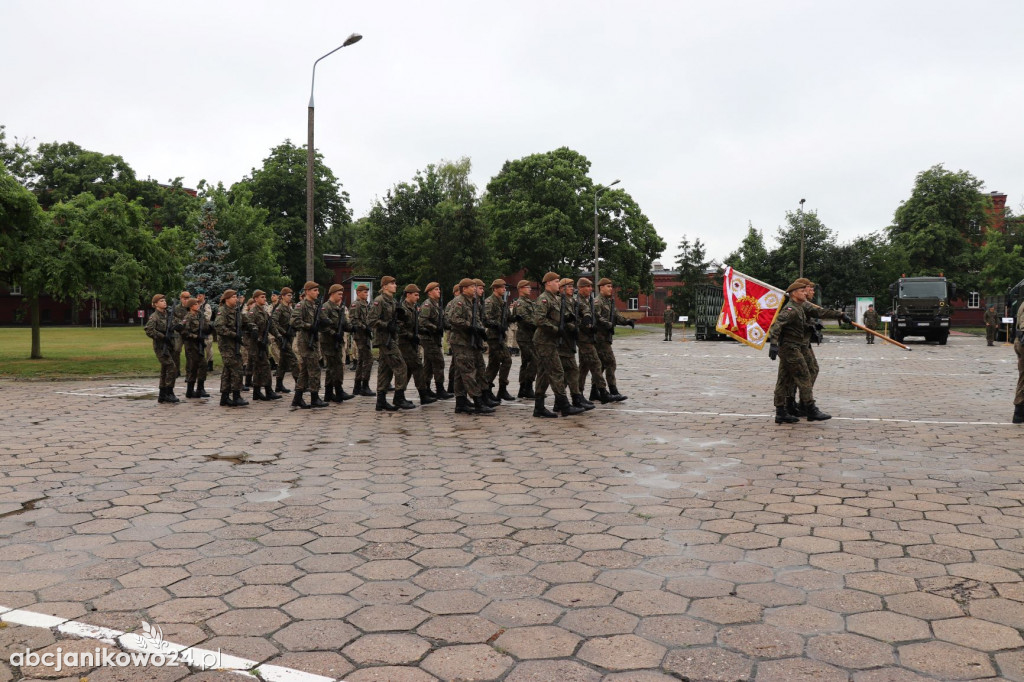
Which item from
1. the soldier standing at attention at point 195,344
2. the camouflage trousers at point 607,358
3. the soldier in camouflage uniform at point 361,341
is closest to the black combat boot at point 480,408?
the camouflage trousers at point 607,358

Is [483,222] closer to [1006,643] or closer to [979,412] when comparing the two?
[979,412]

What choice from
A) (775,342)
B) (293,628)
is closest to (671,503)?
(293,628)

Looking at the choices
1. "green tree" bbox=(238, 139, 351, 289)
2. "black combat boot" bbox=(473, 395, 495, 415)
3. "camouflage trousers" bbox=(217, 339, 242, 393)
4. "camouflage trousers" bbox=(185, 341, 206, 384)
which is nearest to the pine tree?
"camouflage trousers" bbox=(185, 341, 206, 384)

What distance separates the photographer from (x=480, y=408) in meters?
10.9

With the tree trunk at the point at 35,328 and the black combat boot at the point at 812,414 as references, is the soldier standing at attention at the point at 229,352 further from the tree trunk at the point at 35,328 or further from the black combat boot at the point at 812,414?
the tree trunk at the point at 35,328

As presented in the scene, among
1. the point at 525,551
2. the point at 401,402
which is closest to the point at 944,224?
the point at 401,402

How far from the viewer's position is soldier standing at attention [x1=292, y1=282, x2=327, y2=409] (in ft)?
37.6

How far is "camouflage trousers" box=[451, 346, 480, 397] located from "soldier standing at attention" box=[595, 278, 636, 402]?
208cm

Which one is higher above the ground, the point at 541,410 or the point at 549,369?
the point at 549,369

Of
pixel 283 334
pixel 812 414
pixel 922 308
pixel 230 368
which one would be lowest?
pixel 812 414

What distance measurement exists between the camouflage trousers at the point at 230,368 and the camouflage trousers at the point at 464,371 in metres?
3.39

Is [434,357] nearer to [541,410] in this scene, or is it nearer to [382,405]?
[382,405]

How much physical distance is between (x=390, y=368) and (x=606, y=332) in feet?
10.8

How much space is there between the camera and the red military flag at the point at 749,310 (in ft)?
38.7
